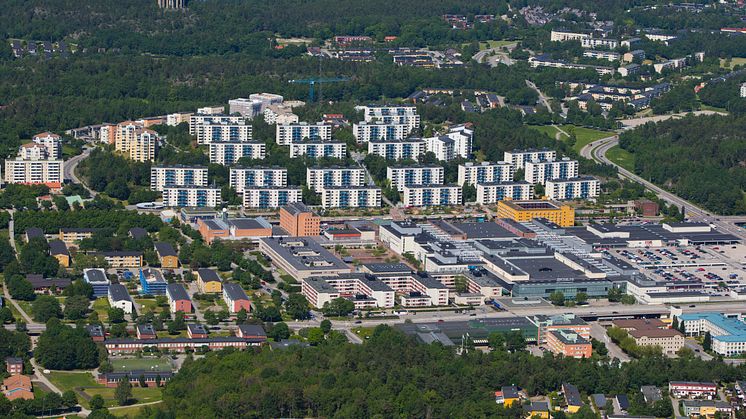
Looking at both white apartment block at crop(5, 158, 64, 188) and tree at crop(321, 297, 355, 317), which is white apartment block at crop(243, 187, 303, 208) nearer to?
white apartment block at crop(5, 158, 64, 188)

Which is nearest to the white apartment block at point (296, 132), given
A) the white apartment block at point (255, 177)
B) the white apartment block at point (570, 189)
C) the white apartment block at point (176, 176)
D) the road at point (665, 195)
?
the white apartment block at point (255, 177)

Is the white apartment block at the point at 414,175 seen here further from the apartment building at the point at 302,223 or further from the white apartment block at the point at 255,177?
the apartment building at the point at 302,223

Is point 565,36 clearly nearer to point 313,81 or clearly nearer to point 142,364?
point 313,81

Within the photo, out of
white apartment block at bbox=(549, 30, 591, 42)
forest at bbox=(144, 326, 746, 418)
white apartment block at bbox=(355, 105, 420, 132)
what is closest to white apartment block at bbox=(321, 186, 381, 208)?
white apartment block at bbox=(355, 105, 420, 132)

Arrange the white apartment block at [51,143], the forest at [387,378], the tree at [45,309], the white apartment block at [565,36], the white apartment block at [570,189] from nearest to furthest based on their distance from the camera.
Result: the forest at [387,378], the tree at [45,309], the white apartment block at [570,189], the white apartment block at [51,143], the white apartment block at [565,36]

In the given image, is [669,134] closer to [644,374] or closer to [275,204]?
[275,204]

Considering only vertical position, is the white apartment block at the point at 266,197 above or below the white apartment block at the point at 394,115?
below
